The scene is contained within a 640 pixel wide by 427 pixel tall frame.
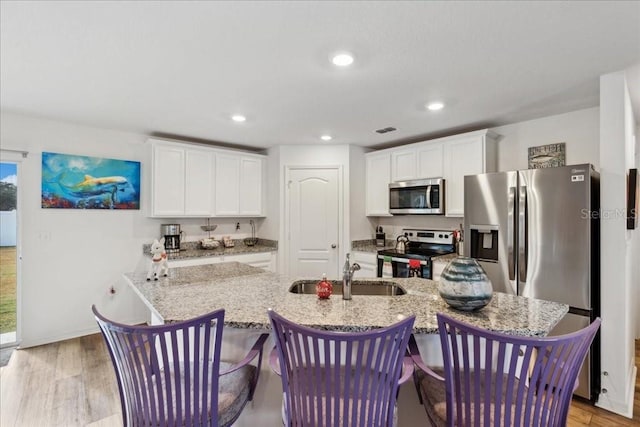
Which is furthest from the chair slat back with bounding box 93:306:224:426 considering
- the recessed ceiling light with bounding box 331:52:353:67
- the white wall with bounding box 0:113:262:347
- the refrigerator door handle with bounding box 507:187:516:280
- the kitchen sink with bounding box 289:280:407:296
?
the white wall with bounding box 0:113:262:347

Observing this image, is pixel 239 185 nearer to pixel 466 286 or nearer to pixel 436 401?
pixel 466 286

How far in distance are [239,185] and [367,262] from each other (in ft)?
6.73

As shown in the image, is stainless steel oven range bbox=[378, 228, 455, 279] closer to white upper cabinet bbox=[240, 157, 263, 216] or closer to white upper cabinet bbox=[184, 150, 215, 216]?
white upper cabinet bbox=[240, 157, 263, 216]

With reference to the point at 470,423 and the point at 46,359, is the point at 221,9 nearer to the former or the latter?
the point at 470,423

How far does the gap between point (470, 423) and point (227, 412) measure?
0.91m

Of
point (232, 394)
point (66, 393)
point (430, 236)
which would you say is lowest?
point (66, 393)

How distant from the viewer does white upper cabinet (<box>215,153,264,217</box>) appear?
14.4 ft

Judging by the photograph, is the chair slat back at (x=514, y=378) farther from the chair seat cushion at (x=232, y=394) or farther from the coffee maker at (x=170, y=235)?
the coffee maker at (x=170, y=235)

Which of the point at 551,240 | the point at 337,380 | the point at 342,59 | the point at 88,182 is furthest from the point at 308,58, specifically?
the point at 88,182

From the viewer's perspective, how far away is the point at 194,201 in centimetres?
413

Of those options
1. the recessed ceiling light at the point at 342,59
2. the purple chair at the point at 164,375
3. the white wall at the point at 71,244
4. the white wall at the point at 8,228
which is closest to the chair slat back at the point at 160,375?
the purple chair at the point at 164,375

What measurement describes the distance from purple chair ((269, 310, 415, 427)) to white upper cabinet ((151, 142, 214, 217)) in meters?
3.32

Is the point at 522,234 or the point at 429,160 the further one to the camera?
the point at 429,160

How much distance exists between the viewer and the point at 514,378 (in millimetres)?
1083
